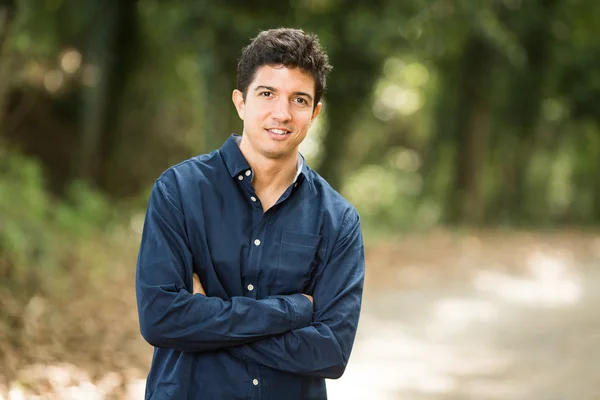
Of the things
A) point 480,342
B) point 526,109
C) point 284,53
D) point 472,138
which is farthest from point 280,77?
point 526,109

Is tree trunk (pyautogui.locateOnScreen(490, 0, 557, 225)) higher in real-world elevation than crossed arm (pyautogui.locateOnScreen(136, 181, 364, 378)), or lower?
higher

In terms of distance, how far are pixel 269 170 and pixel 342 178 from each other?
13092 millimetres

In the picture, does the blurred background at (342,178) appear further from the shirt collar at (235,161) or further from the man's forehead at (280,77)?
the man's forehead at (280,77)

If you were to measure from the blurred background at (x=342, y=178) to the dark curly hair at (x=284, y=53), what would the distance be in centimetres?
308

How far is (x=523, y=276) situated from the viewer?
1209 centimetres

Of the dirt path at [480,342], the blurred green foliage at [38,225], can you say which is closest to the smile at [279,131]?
the dirt path at [480,342]

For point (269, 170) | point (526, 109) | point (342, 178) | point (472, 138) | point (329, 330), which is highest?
point (526, 109)

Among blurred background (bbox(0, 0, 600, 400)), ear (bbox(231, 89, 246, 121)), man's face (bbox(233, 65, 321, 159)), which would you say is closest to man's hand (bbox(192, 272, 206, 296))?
man's face (bbox(233, 65, 321, 159))

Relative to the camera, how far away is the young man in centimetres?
246

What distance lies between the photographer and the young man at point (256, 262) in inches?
96.8

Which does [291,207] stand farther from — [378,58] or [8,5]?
[378,58]

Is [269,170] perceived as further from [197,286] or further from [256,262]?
[197,286]

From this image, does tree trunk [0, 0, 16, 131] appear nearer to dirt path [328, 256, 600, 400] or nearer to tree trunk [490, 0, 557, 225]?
→ dirt path [328, 256, 600, 400]

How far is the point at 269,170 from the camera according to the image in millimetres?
2668
